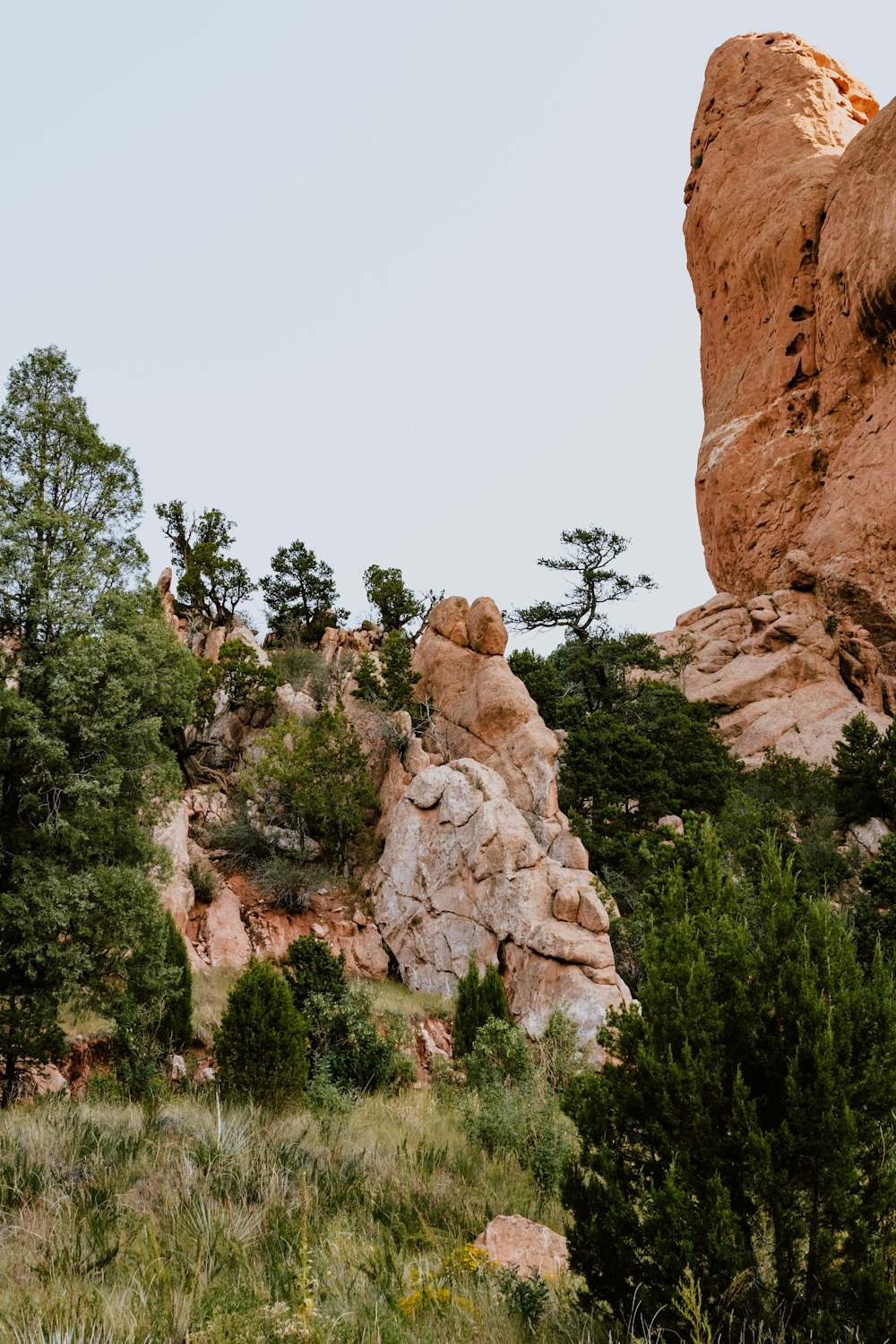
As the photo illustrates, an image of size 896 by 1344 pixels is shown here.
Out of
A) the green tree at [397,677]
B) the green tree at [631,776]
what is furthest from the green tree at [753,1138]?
the green tree at [397,677]

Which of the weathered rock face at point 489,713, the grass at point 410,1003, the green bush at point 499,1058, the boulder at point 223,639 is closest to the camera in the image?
the green bush at point 499,1058

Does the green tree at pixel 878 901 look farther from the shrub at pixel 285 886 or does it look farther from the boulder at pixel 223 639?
the boulder at pixel 223 639

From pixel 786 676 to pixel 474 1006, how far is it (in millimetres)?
23659

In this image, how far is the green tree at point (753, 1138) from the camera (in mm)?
3340

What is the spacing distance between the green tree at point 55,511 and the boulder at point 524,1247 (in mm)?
8351

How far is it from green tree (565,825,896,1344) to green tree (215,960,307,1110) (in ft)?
21.0

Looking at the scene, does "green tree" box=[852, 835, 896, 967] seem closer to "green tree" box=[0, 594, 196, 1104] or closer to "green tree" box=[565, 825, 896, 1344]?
"green tree" box=[0, 594, 196, 1104]

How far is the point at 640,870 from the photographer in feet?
68.6

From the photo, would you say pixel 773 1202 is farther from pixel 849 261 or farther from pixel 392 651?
pixel 849 261

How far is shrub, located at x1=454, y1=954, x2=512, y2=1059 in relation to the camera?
1318 centimetres

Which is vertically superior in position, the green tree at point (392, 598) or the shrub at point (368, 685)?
the green tree at point (392, 598)

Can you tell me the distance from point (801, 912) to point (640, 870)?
56.5 feet

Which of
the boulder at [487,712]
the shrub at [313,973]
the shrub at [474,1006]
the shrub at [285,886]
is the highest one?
the boulder at [487,712]

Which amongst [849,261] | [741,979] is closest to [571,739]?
[741,979]
